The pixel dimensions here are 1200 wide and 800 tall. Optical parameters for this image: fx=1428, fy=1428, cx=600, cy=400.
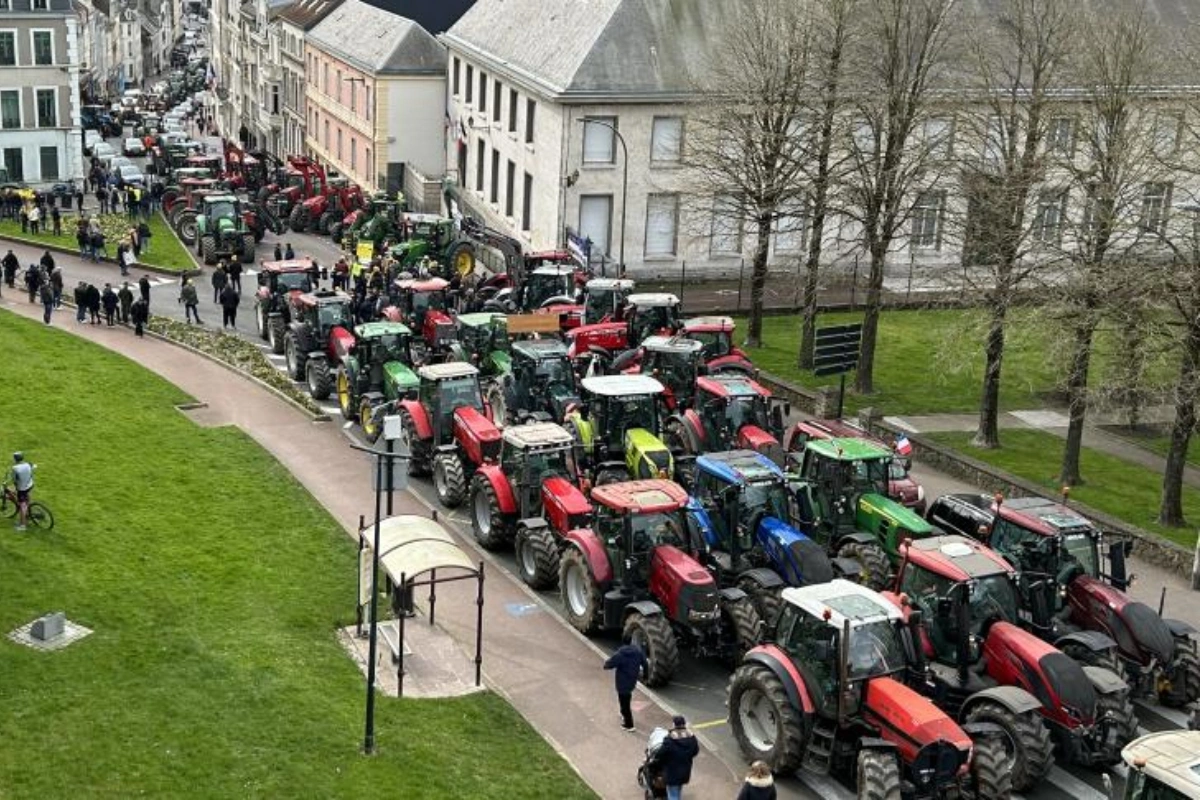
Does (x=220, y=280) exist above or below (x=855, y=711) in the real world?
above

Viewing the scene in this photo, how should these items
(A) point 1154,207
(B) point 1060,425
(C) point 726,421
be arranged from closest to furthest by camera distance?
(C) point 726,421 → (A) point 1154,207 → (B) point 1060,425

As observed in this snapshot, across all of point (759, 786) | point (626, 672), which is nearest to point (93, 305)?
point (626, 672)

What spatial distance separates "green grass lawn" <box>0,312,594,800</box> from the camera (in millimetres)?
16109

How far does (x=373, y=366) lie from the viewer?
3167 centimetres

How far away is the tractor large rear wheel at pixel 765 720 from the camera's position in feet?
55.5

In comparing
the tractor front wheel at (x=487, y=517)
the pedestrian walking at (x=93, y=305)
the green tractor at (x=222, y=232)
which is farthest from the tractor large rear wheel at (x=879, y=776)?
the green tractor at (x=222, y=232)

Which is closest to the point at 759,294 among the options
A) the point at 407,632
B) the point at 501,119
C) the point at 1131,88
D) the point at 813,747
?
the point at 1131,88

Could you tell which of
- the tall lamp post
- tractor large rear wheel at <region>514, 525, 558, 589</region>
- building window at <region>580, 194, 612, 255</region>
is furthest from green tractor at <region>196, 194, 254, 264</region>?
tractor large rear wheel at <region>514, 525, 558, 589</region>

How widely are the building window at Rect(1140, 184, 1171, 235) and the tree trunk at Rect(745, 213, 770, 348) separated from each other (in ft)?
33.9

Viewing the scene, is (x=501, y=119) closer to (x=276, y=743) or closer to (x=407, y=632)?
(x=407, y=632)

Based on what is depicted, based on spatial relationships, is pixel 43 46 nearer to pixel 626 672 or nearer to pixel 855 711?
pixel 626 672

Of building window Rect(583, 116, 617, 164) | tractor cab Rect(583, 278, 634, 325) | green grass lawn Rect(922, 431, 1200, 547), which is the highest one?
building window Rect(583, 116, 617, 164)

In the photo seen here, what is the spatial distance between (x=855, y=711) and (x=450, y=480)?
11501mm

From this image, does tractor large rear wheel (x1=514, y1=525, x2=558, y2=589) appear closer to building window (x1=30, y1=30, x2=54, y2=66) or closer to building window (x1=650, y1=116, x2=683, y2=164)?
building window (x1=650, y1=116, x2=683, y2=164)
